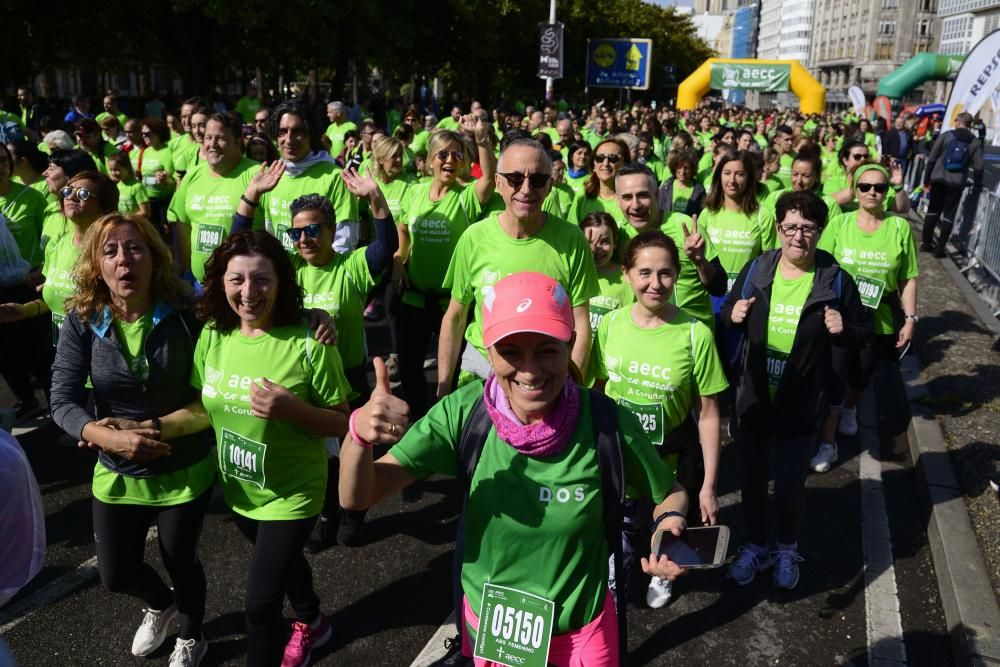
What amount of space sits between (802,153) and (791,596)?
4623mm

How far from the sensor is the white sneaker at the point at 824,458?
5891 millimetres

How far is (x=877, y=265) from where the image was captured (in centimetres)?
589

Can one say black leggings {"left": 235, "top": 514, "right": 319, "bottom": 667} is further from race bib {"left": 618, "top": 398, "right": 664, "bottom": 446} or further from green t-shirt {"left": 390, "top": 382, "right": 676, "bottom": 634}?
race bib {"left": 618, "top": 398, "right": 664, "bottom": 446}

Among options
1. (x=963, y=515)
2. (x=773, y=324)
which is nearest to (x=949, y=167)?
(x=963, y=515)

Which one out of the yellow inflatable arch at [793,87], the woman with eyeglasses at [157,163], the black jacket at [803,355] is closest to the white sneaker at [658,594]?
the black jacket at [803,355]

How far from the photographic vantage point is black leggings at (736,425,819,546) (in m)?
4.21

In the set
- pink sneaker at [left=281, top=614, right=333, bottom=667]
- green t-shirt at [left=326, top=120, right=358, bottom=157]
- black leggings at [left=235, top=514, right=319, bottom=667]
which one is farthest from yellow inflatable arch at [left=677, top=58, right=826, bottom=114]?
black leggings at [left=235, top=514, right=319, bottom=667]

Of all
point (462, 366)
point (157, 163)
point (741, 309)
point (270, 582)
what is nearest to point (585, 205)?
point (741, 309)

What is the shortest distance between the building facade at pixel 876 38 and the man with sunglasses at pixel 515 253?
10296 centimetres

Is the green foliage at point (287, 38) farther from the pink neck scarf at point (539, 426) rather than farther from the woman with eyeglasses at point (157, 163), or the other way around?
the pink neck scarf at point (539, 426)

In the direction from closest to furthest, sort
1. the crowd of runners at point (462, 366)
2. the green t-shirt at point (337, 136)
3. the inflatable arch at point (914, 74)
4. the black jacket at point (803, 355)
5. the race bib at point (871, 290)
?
the crowd of runners at point (462, 366)
the black jacket at point (803, 355)
the race bib at point (871, 290)
the green t-shirt at point (337, 136)
the inflatable arch at point (914, 74)

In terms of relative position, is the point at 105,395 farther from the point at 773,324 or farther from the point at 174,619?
the point at 773,324

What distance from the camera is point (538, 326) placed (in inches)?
→ 82.5

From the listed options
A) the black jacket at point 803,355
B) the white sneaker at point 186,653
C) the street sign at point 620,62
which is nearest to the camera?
the white sneaker at point 186,653
